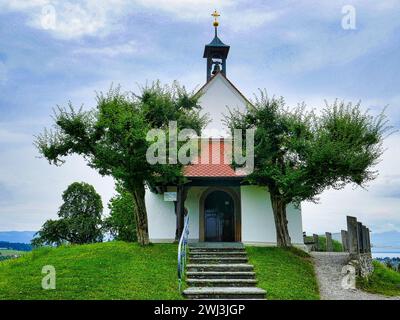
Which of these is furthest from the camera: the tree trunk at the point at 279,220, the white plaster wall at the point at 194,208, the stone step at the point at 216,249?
the white plaster wall at the point at 194,208

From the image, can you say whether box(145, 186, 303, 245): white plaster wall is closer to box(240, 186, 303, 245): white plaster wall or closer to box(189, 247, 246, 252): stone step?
box(240, 186, 303, 245): white plaster wall

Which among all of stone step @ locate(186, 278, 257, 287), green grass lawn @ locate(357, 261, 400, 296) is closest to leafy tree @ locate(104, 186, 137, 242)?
green grass lawn @ locate(357, 261, 400, 296)

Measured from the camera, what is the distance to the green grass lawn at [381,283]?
44.2ft

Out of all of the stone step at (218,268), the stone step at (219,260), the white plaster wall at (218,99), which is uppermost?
the white plaster wall at (218,99)

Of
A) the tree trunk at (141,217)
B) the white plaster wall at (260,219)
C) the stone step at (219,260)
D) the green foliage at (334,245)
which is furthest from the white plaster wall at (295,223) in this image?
the tree trunk at (141,217)

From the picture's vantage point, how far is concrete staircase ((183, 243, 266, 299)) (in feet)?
36.9

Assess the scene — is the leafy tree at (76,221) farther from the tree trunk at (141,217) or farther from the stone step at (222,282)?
the stone step at (222,282)

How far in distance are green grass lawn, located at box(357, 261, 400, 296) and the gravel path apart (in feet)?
2.21

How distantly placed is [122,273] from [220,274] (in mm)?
2854

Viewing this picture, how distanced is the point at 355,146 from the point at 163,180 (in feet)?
22.9

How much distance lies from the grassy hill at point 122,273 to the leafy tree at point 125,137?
239 cm

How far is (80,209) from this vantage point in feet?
123
